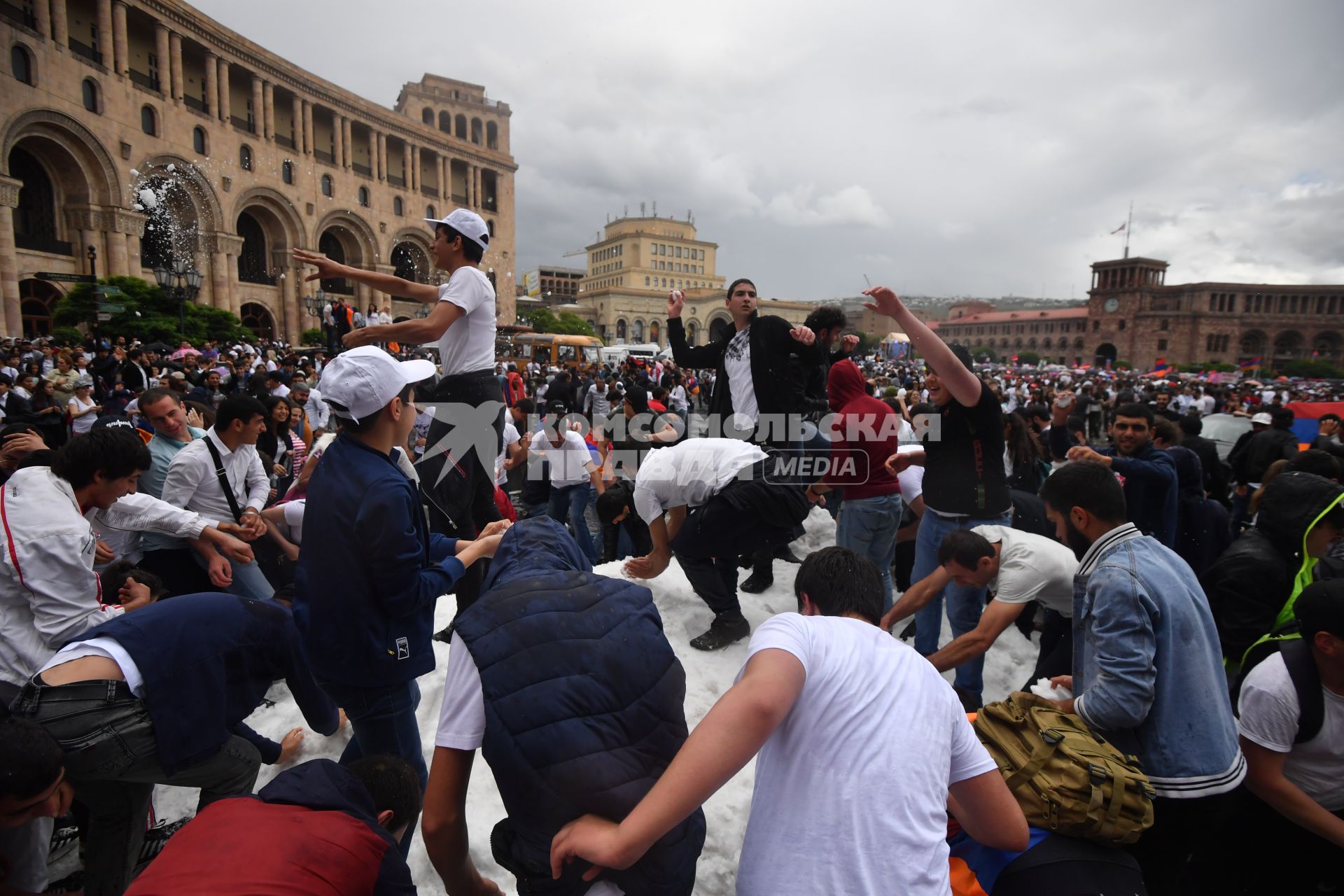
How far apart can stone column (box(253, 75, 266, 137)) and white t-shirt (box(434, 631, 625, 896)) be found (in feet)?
155

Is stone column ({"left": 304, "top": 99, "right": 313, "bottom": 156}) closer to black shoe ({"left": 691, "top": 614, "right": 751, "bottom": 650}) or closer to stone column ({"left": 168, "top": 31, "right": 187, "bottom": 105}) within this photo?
stone column ({"left": 168, "top": 31, "right": 187, "bottom": 105})

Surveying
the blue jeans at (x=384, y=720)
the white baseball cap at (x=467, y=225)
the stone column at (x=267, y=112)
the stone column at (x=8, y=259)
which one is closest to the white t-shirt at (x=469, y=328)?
the white baseball cap at (x=467, y=225)

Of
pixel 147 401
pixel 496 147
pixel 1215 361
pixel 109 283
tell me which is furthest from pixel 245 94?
pixel 1215 361

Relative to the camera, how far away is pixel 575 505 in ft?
24.7

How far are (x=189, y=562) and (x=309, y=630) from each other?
8.67 feet

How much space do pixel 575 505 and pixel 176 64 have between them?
135 ft

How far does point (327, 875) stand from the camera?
1.62 m

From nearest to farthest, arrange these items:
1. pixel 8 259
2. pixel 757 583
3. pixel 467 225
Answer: pixel 467 225 < pixel 757 583 < pixel 8 259

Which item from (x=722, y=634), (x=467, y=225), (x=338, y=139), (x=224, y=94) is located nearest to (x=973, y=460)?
(x=722, y=634)

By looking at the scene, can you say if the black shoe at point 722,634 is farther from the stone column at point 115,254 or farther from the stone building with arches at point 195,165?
the stone column at point 115,254

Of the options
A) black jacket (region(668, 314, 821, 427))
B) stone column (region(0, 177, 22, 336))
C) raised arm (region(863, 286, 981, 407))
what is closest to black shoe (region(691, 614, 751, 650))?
black jacket (region(668, 314, 821, 427))

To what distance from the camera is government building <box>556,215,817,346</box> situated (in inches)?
3494

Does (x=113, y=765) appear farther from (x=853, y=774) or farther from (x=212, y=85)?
(x=212, y=85)

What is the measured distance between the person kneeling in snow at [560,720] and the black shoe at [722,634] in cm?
252
